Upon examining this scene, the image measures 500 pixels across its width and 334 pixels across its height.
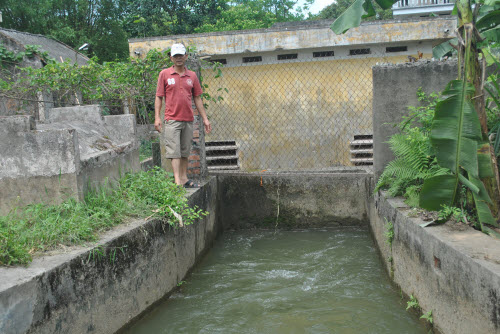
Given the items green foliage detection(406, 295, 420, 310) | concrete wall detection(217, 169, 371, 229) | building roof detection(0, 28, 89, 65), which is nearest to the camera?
green foliage detection(406, 295, 420, 310)

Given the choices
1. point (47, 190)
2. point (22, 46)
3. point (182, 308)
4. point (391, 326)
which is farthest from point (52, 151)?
point (22, 46)

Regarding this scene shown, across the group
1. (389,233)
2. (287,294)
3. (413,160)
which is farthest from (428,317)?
(413,160)

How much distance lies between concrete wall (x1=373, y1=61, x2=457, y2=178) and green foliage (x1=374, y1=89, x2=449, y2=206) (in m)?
0.15

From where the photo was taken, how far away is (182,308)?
172 inches

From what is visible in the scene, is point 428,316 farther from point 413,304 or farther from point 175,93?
point 175,93

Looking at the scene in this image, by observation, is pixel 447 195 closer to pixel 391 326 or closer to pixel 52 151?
pixel 391 326

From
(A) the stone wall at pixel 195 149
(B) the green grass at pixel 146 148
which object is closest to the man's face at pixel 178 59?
(A) the stone wall at pixel 195 149

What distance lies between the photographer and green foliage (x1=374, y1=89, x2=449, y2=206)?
4.71 meters

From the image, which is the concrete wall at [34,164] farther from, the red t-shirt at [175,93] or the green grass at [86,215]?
the red t-shirt at [175,93]

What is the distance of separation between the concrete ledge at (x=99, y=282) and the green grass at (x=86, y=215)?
5.2 inches

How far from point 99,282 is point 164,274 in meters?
1.16

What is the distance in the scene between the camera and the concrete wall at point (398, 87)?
558 centimetres

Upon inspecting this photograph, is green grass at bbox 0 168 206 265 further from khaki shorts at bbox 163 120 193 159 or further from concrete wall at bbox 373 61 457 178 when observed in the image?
concrete wall at bbox 373 61 457 178

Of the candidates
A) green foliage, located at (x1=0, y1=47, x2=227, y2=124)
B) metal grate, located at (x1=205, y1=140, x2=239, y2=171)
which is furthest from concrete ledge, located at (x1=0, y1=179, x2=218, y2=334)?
metal grate, located at (x1=205, y1=140, x2=239, y2=171)
